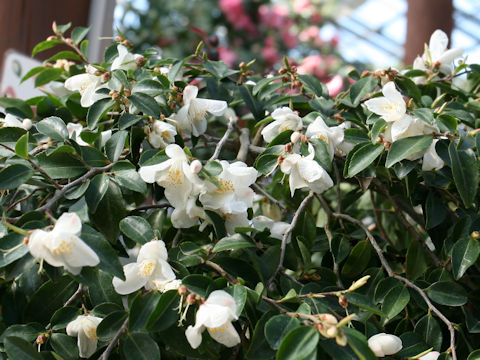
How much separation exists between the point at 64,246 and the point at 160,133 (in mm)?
281

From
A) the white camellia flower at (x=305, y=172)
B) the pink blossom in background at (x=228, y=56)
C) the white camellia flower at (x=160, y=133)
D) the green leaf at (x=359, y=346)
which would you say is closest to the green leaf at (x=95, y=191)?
the white camellia flower at (x=160, y=133)

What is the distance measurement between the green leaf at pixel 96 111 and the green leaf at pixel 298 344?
42cm

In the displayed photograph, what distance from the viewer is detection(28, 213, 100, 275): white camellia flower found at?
62cm

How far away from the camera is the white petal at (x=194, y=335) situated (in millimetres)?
660

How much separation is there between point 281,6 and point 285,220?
131 inches

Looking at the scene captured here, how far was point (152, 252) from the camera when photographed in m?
0.74

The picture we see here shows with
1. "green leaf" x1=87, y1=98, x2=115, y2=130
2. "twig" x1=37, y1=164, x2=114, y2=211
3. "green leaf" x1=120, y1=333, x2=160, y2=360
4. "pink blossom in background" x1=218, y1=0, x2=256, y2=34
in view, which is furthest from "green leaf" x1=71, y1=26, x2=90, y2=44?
"pink blossom in background" x1=218, y1=0, x2=256, y2=34

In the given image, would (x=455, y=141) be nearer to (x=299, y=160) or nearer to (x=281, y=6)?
(x=299, y=160)

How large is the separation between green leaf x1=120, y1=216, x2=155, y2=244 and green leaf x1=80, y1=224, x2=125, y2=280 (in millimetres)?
89

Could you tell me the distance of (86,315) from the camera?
2.47ft

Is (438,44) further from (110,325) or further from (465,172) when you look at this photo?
(110,325)

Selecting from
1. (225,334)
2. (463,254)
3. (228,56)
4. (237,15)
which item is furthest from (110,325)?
(237,15)

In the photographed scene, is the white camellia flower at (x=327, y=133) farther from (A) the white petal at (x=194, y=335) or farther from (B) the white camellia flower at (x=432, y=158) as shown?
(A) the white petal at (x=194, y=335)

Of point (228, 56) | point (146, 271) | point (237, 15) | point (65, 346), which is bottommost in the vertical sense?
point (228, 56)
